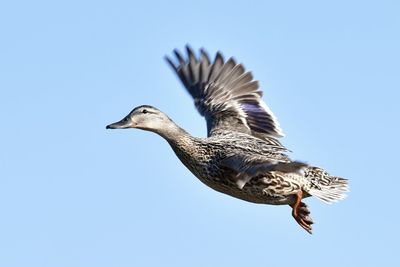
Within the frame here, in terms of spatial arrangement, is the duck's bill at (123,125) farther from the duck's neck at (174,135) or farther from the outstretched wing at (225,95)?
the outstretched wing at (225,95)

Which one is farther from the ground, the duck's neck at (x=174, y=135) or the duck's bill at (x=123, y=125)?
the duck's bill at (x=123, y=125)

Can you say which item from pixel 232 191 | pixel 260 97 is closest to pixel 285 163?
pixel 232 191

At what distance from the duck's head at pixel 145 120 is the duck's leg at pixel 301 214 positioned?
5.98 ft

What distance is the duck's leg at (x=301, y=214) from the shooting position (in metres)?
12.4

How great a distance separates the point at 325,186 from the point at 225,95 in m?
3.52

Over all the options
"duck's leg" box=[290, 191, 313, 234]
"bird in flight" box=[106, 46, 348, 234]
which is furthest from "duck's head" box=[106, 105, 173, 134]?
"duck's leg" box=[290, 191, 313, 234]

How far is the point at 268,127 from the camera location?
1465cm

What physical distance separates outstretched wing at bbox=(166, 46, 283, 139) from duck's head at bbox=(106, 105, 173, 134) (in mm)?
1952

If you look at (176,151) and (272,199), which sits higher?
(176,151)

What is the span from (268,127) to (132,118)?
119 inches

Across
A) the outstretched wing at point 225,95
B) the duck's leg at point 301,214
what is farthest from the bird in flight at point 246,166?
the outstretched wing at point 225,95

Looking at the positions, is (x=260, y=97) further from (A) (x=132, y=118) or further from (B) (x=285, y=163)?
(B) (x=285, y=163)

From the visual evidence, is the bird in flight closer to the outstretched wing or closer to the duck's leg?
the duck's leg

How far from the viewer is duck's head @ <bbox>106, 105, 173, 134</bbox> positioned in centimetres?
1218
